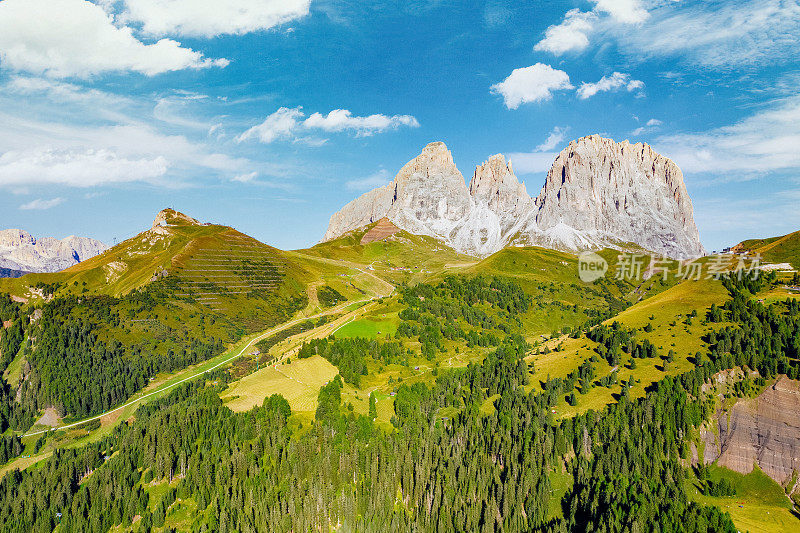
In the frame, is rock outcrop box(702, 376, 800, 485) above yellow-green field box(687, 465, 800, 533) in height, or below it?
above

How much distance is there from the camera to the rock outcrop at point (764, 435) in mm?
146250

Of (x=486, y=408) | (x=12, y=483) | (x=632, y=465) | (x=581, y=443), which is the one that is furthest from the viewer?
(x=486, y=408)

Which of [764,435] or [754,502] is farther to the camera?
[764,435]

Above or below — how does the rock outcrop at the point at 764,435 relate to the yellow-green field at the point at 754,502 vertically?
above

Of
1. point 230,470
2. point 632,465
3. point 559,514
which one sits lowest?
point 559,514

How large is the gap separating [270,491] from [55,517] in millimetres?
84779

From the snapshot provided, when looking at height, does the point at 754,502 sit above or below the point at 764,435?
below

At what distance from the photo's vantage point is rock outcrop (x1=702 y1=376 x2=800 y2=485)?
480 ft

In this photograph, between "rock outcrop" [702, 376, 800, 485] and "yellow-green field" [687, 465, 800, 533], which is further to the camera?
"rock outcrop" [702, 376, 800, 485]

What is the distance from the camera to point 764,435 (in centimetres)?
15112

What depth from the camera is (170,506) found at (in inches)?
5940

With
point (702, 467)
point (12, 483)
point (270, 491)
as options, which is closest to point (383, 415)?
point (270, 491)

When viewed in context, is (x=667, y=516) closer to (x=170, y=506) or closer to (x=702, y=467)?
(x=702, y=467)

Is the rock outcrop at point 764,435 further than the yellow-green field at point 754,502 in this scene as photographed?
Yes
